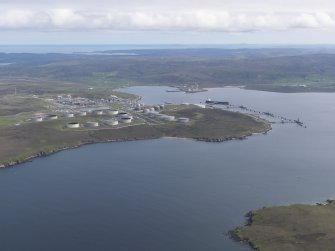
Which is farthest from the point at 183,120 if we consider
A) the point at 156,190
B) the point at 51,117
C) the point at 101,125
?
the point at 156,190

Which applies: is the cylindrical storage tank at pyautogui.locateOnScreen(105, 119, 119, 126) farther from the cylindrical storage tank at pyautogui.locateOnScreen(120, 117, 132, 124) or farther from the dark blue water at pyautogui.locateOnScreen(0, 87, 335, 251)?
the dark blue water at pyautogui.locateOnScreen(0, 87, 335, 251)

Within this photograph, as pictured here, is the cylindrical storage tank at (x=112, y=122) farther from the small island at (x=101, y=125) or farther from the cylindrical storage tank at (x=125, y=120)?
the cylindrical storage tank at (x=125, y=120)

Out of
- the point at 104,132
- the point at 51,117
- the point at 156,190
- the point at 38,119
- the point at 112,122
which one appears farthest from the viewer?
the point at 51,117

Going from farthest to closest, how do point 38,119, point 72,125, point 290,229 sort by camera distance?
point 38,119
point 72,125
point 290,229

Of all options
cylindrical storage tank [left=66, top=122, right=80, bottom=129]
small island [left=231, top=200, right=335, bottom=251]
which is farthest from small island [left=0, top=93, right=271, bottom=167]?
small island [left=231, top=200, right=335, bottom=251]

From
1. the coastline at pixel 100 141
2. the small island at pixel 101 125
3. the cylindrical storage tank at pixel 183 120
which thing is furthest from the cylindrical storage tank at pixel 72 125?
the cylindrical storage tank at pixel 183 120

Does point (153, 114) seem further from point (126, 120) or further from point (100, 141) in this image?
point (100, 141)
